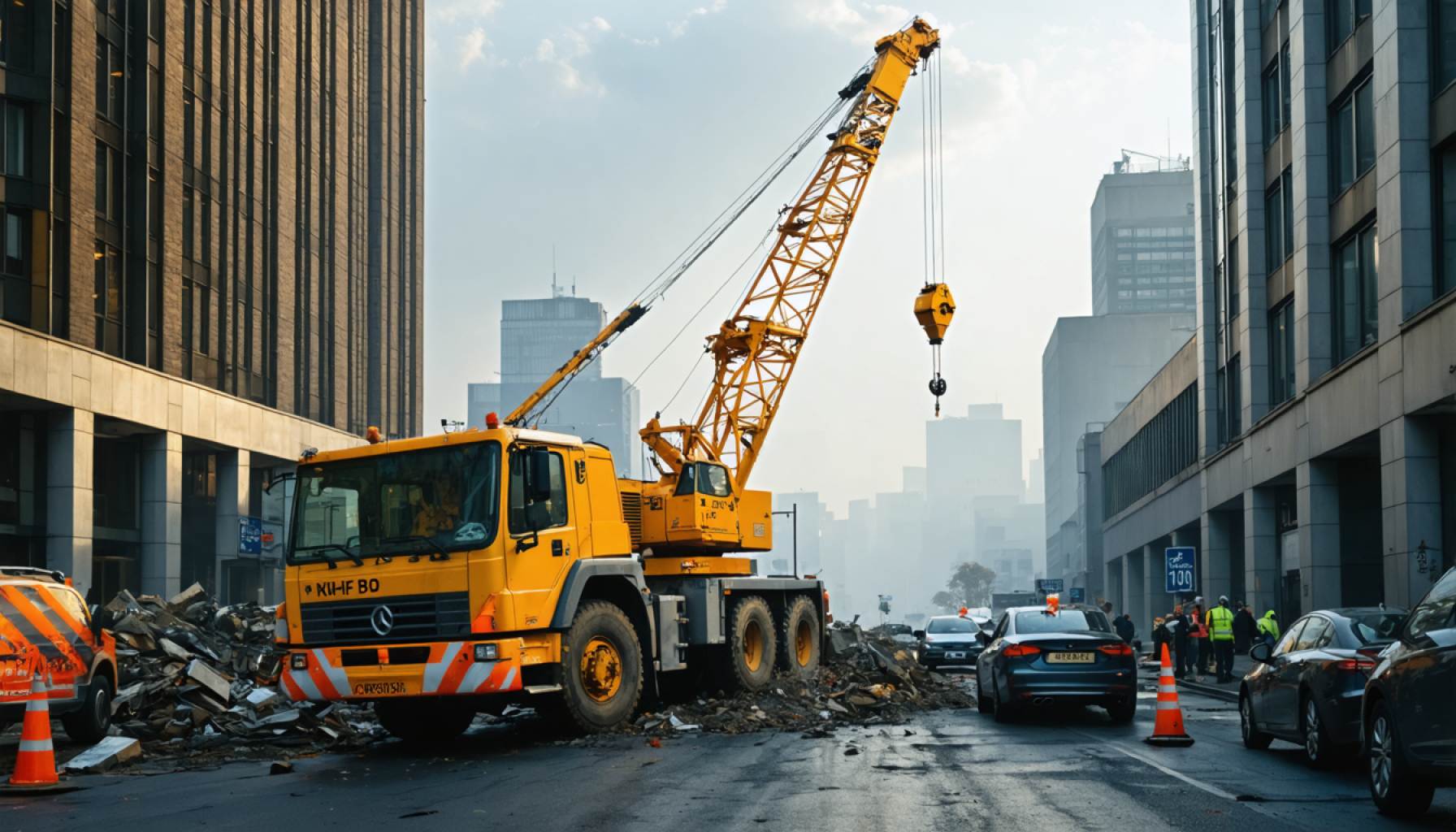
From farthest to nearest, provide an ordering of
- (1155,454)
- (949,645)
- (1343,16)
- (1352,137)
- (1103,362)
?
(1103,362), (1155,454), (949,645), (1343,16), (1352,137)

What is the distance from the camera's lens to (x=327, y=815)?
10656 mm

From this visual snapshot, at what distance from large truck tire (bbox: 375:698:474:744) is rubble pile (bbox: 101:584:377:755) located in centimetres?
68

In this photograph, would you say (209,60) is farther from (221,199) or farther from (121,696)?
(121,696)

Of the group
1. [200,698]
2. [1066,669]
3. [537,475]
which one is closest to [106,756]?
[200,698]

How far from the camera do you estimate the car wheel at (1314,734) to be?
12.6m

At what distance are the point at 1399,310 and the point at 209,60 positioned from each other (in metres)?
32.5

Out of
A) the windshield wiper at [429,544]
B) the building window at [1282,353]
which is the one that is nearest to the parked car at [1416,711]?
the windshield wiper at [429,544]

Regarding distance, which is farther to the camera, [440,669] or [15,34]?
[15,34]

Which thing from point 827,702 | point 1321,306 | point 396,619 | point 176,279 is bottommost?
point 827,702

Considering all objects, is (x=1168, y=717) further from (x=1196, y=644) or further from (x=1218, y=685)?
(x=1196, y=644)

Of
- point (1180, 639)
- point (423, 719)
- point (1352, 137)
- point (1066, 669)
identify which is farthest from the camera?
point (1352, 137)

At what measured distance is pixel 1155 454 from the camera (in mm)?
60812

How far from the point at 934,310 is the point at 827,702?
44.5ft

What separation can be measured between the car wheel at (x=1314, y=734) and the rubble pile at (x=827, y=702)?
546cm
